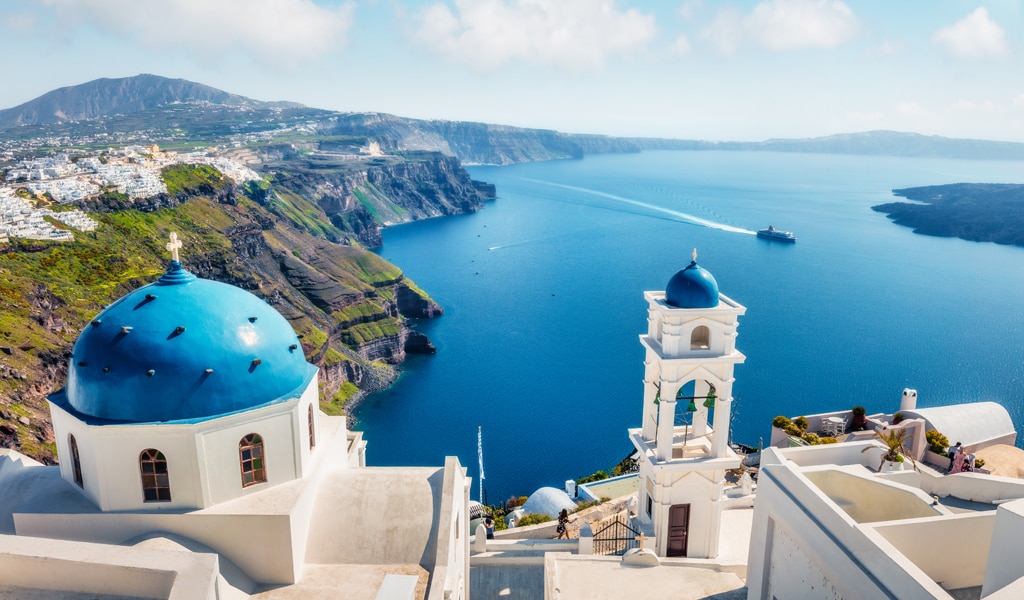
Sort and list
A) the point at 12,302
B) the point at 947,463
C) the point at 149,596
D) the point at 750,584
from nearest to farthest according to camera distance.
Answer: the point at 149,596
the point at 750,584
the point at 947,463
the point at 12,302

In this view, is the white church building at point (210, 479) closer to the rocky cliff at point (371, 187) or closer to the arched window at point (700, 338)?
the arched window at point (700, 338)

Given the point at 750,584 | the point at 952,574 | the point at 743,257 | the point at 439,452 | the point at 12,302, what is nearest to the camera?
the point at 952,574

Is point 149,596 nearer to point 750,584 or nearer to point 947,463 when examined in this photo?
point 750,584

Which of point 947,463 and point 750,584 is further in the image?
point 947,463

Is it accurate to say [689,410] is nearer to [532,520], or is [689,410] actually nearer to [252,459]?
[532,520]

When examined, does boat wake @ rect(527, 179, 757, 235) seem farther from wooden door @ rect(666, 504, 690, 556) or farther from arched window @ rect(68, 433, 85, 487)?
arched window @ rect(68, 433, 85, 487)

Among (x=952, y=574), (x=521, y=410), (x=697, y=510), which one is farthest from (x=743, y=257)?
(x=952, y=574)

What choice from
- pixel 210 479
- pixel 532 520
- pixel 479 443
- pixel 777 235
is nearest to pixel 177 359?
pixel 210 479
